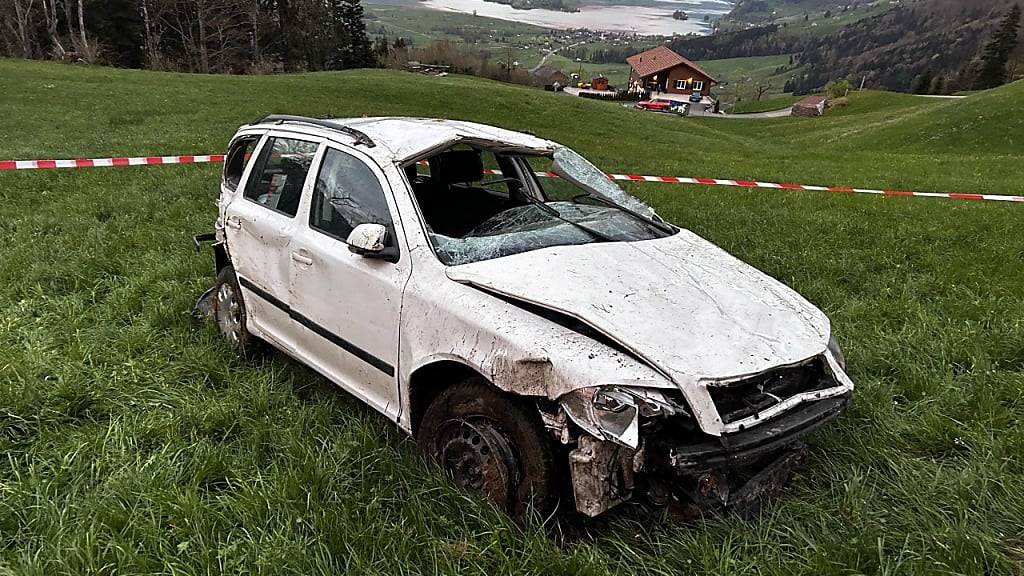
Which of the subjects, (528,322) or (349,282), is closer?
(528,322)

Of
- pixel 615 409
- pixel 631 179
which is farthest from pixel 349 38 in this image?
pixel 615 409

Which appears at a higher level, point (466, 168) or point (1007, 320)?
point (466, 168)

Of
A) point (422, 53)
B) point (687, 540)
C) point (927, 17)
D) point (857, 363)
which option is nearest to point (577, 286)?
point (687, 540)

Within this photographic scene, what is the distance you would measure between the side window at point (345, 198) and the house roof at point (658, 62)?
88219 mm

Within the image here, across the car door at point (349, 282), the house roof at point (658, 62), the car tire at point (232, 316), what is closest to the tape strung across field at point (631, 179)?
the car tire at point (232, 316)

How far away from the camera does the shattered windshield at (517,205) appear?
3310 millimetres

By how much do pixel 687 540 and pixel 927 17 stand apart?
192283 millimetres

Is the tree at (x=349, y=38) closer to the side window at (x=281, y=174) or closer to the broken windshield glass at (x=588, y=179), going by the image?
the side window at (x=281, y=174)

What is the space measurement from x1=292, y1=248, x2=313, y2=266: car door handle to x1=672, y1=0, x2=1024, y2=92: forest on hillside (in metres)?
87.1

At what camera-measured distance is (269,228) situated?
12.7 ft

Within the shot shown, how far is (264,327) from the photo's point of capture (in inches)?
161

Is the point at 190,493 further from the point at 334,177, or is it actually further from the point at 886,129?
the point at 886,129

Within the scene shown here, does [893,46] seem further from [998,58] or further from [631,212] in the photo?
[631,212]

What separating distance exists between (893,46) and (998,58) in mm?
82287
